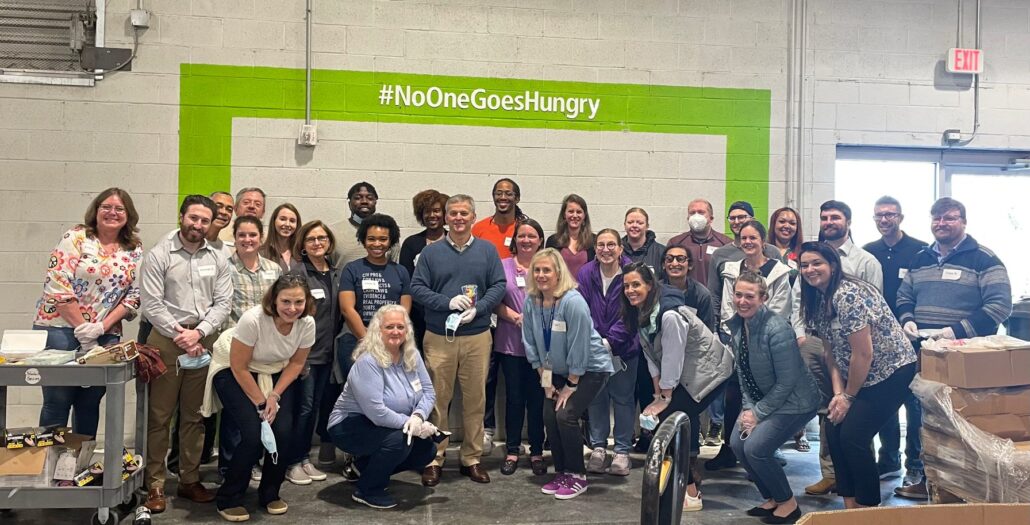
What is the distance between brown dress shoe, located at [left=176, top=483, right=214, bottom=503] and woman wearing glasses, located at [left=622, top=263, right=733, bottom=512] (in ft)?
7.28

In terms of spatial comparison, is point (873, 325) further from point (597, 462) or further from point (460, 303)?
point (460, 303)

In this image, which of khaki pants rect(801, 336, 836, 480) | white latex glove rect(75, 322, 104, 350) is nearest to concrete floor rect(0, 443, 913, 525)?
khaki pants rect(801, 336, 836, 480)

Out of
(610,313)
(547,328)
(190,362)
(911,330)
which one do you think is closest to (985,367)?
(911,330)

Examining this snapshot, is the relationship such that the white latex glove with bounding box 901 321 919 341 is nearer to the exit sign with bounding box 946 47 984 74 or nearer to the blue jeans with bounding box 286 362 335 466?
the exit sign with bounding box 946 47 984 74

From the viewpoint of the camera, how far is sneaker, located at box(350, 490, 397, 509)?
163 inches

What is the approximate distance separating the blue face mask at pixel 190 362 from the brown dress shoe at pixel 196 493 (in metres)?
0.62

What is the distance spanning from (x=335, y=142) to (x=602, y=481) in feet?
9.08

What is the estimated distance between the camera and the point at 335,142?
18.1 ft

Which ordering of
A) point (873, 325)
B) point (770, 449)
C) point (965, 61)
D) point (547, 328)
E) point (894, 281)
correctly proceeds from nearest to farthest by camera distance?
point (873, 325), point (770, 449), point (547, 328), point (894, 281), point (965, 61)

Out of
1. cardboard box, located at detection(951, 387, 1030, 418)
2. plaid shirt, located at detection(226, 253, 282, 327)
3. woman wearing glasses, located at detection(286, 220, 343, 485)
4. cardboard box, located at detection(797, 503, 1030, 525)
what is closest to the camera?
cardboard box, located at detection(797, 503, 1030, 525)

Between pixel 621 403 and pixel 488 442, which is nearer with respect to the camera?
pixel 621 403

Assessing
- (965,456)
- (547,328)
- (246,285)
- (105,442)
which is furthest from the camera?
(547,328)

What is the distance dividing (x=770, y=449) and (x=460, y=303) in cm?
174

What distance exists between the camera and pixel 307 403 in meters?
4.29
